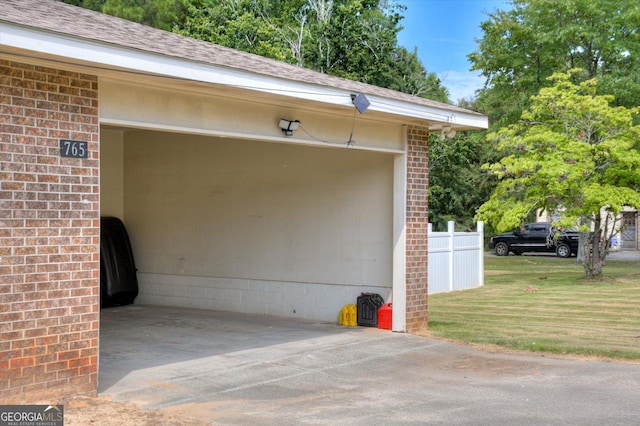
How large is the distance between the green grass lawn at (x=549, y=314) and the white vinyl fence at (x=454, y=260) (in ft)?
1.22

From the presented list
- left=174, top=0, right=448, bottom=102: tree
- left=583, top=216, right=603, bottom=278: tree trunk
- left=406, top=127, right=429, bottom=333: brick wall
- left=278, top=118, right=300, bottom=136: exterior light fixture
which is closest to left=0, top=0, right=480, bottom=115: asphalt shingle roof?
left=278, top=118, right=300, bottom=136: exterior light fixture

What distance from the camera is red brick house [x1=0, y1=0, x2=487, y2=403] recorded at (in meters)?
6.89

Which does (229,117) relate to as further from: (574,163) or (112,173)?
(574,163)

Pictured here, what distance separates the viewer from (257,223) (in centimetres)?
1431

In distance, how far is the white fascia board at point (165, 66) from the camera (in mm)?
6422

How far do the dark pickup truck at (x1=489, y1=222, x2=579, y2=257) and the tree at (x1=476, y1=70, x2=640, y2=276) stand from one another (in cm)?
1145

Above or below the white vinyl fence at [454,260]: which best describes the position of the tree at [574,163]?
above

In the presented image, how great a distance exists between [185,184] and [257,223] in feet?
7.17

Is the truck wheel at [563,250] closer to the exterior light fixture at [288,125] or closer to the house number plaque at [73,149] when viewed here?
the exterior light fixture at [288,125]

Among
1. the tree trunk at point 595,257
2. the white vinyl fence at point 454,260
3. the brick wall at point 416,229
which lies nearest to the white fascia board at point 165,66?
the brick wall at point 416,229

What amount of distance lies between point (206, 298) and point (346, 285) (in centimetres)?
363

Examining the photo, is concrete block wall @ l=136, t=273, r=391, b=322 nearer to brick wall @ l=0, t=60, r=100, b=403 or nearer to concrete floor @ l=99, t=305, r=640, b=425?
concrete floor @ l=99, t=305, r=640, b=425

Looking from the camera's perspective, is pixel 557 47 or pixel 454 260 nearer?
pixel 454 260

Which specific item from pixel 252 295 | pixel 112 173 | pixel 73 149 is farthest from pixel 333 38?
pixel 73 149
